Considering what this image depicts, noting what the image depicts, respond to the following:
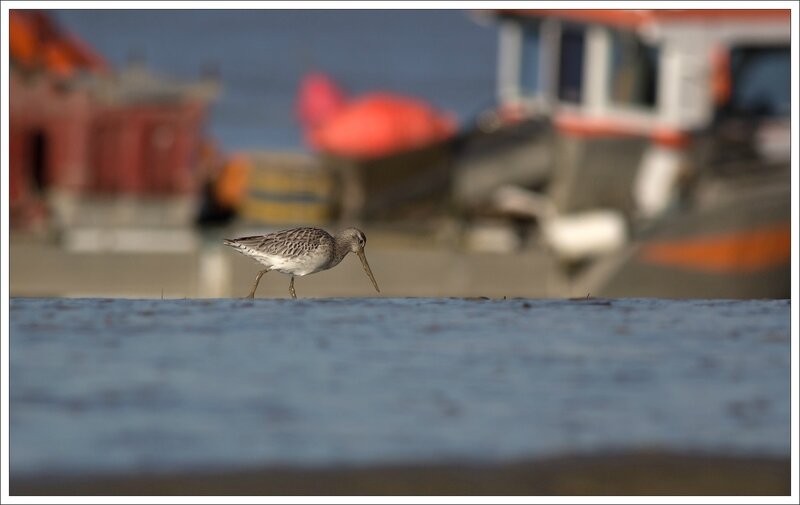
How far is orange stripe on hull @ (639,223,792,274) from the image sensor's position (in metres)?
22.4

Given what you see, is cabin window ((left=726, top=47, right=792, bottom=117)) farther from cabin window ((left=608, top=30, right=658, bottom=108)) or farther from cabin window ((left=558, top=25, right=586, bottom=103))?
cabin window ((left=558, top=25, right=586, bottom=103))

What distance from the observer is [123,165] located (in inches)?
1775

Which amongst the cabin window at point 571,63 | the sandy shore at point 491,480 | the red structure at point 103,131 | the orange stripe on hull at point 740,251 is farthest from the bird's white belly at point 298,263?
the red structure at point 103,131

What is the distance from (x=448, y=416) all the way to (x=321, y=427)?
0.50 metres

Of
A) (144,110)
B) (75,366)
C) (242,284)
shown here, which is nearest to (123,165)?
(144,110)

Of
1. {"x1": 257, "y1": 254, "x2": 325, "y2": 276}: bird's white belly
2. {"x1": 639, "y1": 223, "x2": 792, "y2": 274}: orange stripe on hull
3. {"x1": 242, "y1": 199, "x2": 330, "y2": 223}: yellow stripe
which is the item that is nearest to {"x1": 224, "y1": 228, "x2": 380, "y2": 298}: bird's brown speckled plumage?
{"x1": 257, "y1": 254, "x2": 325, "y2": 276}: bird's white belly

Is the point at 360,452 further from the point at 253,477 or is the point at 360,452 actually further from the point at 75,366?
the point at 75,366

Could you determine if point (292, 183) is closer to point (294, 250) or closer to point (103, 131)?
point (103, 131)

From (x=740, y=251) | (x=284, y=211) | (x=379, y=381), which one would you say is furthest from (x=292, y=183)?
(x=379, y=381)

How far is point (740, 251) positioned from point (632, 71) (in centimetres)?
683

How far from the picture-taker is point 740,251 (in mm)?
22406

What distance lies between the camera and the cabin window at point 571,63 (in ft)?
93.4

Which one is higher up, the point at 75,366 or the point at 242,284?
the point at 75,366

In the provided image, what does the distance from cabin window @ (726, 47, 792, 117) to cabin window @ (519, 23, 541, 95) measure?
425 cm
